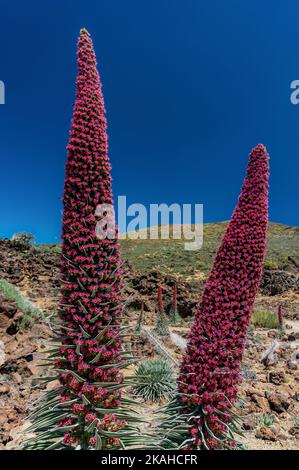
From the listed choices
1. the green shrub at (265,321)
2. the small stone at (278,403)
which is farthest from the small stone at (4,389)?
the green shrub at (265,321)

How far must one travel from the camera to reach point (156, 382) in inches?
292

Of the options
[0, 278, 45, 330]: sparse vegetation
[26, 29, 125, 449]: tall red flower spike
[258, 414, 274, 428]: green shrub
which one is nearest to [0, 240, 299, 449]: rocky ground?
[258, 414, 274, 428]: green shrub

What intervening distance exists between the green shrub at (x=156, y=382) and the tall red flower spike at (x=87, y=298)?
458 cm

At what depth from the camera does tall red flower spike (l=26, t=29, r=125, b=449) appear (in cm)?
262

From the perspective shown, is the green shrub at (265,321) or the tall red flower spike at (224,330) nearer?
the tall red flower spike at (224,330)

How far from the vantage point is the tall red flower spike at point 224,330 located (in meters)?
2.86

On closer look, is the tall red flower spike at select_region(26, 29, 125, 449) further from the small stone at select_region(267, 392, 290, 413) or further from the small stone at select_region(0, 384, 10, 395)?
the small stone at select_region(267, 392, 290, 413)

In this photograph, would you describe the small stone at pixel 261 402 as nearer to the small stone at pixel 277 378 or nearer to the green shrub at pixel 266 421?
the green shrub at pixel 266 421

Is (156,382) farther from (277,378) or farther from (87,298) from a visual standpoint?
(87,298)

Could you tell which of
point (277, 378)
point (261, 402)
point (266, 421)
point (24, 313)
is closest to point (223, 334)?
point (266, 421)

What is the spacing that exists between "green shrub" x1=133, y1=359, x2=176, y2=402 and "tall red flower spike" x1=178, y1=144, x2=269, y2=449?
4281mm

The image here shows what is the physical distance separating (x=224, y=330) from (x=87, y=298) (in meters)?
1.13

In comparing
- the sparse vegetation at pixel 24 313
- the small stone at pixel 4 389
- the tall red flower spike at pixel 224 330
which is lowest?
the small stone at pixel 4 389

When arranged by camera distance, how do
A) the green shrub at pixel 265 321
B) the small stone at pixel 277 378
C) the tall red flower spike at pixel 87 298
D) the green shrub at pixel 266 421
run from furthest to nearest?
the green shrub at pixel 265 321 < the small stone at pixel 277 378 < the green shrub at pixel 266 421 < the tall red flower spike at pixel 87 298
